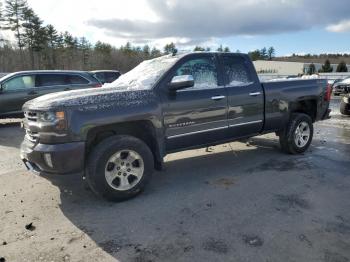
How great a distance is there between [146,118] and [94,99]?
0.75m

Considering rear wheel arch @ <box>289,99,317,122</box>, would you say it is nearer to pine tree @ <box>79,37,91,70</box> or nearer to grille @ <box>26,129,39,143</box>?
grille @ <box>26,129,39,143</box>

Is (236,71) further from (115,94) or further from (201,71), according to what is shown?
(115,94)

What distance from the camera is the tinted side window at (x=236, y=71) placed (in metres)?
6.09

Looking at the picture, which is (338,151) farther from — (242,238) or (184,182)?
(242,238)

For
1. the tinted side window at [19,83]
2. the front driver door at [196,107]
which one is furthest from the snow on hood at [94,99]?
the tinted side window at [19,83]

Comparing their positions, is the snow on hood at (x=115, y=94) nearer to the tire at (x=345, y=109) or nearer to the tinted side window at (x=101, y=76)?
the tire at (x=345, y=109)

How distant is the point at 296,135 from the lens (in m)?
7.22

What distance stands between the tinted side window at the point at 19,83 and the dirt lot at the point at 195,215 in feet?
17.8

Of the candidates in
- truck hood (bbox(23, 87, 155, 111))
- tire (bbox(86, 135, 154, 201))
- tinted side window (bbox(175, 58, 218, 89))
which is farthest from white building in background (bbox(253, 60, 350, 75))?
tire (bbox(86, 135, 154, 201))

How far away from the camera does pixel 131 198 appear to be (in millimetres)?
4953

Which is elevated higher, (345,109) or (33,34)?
(33,34)

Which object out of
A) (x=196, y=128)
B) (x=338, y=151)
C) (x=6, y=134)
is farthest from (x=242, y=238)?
(x=6, y=134)

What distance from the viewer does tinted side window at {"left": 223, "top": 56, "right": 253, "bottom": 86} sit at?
609 cm

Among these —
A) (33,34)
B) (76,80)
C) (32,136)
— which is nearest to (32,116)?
(32,136)
